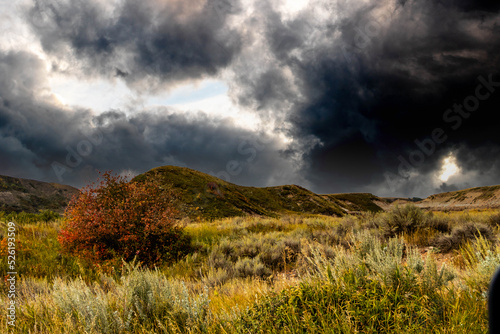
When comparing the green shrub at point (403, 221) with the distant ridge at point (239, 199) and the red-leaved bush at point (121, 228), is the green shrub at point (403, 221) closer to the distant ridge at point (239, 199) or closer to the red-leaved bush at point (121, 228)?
the distant ridge at point (239, 199)

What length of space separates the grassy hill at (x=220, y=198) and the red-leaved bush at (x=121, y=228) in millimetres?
1725

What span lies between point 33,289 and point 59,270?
99.5 inches

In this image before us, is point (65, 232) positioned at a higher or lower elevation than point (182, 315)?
higher

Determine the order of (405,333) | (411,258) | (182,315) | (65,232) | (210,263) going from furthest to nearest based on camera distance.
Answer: (65,232), (210,263), (411,258), (182,315), (405,333)

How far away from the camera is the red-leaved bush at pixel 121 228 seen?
895cm

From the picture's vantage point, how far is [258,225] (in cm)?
1455

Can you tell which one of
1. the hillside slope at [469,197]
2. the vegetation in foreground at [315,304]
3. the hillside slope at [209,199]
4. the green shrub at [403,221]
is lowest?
the vegetation in foreground at [315,304]

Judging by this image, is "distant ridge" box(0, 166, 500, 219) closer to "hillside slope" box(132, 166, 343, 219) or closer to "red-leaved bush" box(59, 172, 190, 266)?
"hillside slope" box(132, 166, 343, 219)

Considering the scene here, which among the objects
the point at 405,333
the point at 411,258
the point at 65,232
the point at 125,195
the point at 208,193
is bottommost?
the point at 405,333

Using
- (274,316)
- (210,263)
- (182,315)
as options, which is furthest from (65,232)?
(274,316)

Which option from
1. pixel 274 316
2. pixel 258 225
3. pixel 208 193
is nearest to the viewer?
pixel 274 316

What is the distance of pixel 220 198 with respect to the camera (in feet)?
109

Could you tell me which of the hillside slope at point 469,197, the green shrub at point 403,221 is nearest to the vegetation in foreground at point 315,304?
the green shrub at point 403,221

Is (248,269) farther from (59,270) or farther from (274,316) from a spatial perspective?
(59,270)
